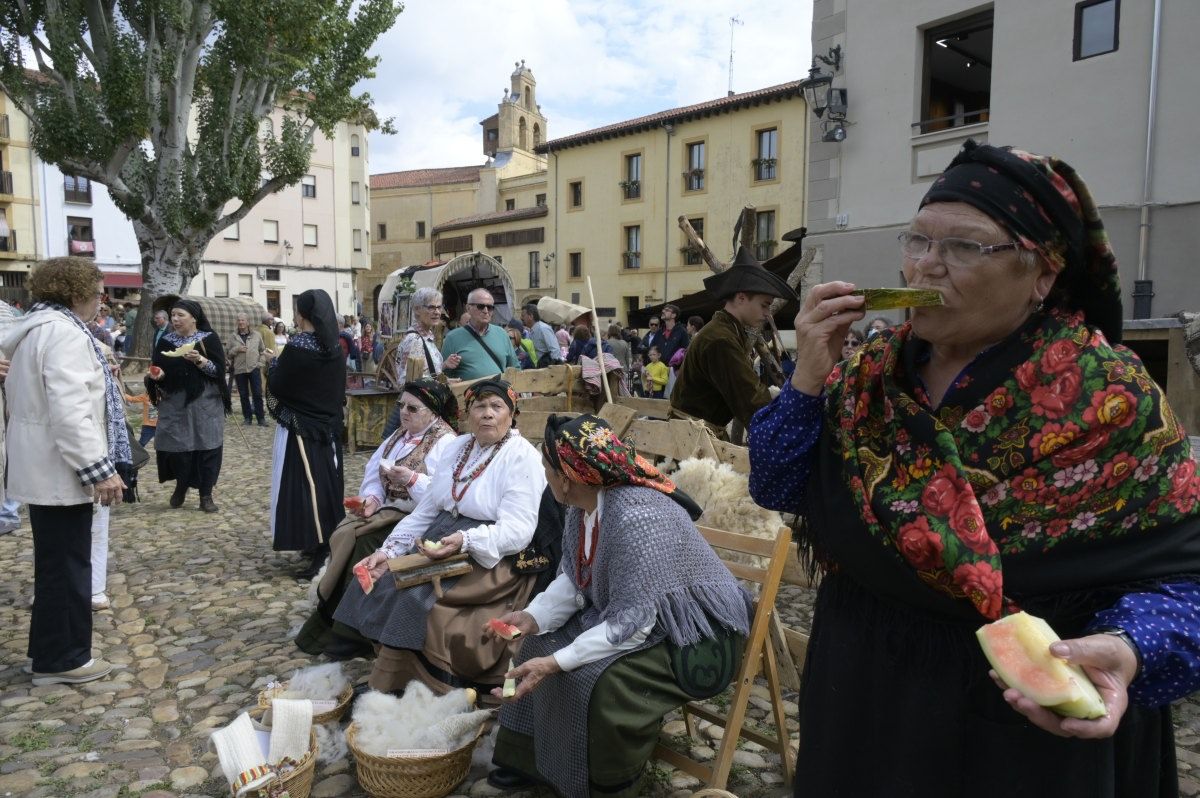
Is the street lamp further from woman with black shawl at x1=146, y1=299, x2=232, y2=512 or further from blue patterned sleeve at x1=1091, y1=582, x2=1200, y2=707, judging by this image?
blue patterned sleeve at x1=1091, y1=582, x2=1200, y2=707

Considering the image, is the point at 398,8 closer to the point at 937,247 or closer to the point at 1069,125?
the point at 1069,125

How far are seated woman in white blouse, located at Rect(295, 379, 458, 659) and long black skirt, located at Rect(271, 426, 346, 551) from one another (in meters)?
1.07

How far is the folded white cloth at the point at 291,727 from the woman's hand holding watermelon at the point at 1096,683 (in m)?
2.76

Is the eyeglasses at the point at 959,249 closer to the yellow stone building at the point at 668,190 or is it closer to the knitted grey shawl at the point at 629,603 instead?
the knitted grey shawl at the point at 629,603

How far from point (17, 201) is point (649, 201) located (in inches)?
1156

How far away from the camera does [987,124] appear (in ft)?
37.7

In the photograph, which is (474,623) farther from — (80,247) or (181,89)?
(80,247)

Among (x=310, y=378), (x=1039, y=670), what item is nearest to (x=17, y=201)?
(x=310, y=378)

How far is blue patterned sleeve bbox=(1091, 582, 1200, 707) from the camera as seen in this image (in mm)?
1265

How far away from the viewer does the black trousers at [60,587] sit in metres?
3.99

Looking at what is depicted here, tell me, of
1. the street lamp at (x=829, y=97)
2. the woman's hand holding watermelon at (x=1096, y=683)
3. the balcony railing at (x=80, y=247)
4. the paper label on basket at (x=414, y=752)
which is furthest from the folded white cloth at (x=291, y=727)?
the balcony railing at (x=80, y=247)

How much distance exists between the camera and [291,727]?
10.5ft

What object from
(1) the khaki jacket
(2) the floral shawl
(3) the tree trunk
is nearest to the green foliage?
(3) the tree trunk

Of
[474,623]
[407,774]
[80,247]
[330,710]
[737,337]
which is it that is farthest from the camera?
[80,247]
